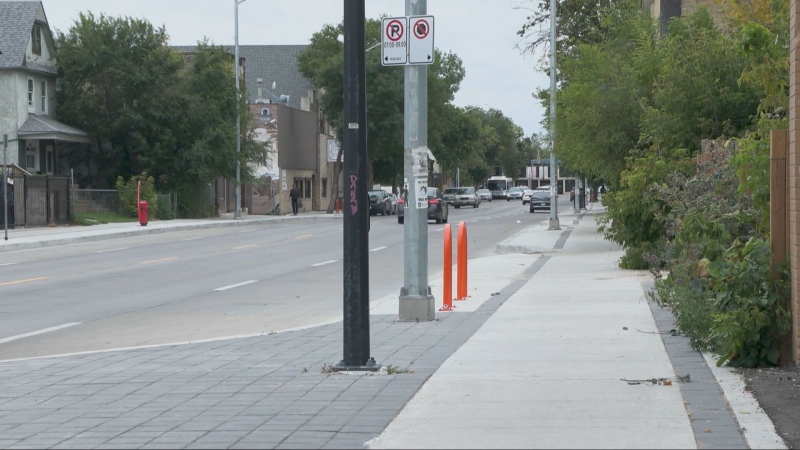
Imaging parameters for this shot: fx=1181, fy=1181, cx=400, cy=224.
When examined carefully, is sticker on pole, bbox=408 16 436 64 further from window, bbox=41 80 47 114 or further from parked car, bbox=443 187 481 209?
parked car, bbox=443 187 481 209

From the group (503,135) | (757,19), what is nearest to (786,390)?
(757,19)

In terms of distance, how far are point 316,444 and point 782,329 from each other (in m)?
4.31

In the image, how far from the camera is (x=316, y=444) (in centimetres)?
678

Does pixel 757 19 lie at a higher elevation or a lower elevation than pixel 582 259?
higher

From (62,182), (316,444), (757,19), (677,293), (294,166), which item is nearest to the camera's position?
(316,444)

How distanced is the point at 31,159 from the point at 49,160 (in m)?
1.93

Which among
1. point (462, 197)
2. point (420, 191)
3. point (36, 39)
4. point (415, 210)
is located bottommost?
point (462, 197)

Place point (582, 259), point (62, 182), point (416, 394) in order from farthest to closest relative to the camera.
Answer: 1. point (62, 182)
2. point (582, 259)
3. point (416, 394)

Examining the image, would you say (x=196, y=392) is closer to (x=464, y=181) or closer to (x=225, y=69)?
(x=225, y=69)

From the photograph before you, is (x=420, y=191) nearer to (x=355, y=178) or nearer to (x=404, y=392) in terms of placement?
(x=355, y=178)

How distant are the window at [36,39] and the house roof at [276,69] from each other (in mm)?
40484

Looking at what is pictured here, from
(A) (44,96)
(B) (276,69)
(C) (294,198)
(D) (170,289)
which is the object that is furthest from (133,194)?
(B) (276,69)

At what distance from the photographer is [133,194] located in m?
53.5

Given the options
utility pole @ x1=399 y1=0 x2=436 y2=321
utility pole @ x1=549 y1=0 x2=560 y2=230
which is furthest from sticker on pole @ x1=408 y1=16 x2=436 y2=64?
utility pole @ x1=549 y1=0 x2=560 y2=230
